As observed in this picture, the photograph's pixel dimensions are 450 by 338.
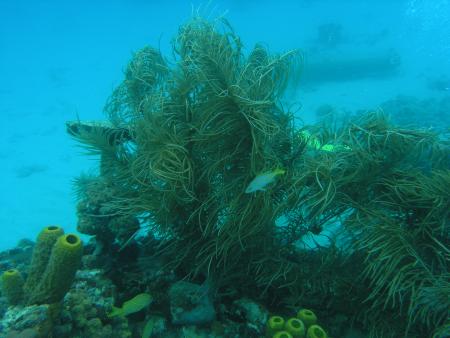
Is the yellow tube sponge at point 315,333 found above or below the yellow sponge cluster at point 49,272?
below

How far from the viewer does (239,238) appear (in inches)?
144

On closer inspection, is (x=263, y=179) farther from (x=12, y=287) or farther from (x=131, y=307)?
(x=12, y=287)

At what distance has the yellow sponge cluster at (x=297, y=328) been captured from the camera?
10.5 feet

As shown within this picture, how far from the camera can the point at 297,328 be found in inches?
127

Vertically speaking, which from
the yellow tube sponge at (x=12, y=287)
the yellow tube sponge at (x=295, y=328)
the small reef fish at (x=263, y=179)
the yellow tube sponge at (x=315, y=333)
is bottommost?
the yellow tube sponge at (x=315, y=333)

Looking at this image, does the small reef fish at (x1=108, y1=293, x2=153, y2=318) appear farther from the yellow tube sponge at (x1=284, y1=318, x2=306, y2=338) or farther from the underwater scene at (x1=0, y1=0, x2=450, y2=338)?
the yellow tube sponge at (x1=284, y1=318, x2=306, y2=338)

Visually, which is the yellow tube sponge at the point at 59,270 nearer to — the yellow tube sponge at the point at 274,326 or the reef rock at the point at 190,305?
the reef rock at the point at 190,305

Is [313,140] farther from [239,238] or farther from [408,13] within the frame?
[408,13]

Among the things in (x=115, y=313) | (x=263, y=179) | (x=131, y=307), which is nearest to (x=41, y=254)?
(x=115, y=313)

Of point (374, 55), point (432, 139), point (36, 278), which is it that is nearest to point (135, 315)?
point (36, 278)

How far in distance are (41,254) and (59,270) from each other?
41 cm

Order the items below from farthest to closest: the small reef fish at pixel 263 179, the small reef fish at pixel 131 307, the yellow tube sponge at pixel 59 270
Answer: the small reef fish at pixel 131 307, the small reef fish at pixel 263 179, the yellow tube sponge at pixel 59 270

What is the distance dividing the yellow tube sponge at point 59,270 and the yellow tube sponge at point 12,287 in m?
0.29

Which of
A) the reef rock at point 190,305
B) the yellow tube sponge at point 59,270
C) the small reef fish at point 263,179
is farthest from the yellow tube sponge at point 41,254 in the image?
the small reef fish at point 263,179
